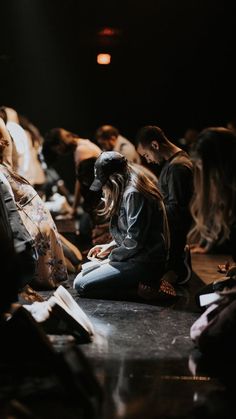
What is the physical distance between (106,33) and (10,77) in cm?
267

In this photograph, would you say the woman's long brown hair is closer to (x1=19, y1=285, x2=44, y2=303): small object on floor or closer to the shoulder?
the shoulder

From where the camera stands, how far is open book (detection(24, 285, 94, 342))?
512 centimetres

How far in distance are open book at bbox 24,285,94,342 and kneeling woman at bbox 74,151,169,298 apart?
119 cm

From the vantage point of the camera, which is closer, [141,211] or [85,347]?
[85,347]

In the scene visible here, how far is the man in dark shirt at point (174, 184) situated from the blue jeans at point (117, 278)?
2.75 feet

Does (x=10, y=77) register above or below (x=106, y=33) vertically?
below

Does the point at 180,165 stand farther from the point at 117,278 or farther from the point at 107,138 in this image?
the point at 107,138

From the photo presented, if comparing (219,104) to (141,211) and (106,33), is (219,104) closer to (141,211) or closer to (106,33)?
(106,33)

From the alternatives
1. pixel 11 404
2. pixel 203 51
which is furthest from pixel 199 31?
pixel 11 404

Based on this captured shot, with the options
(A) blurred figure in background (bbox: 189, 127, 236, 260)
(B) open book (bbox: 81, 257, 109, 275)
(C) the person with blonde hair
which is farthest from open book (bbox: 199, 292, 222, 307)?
(A) blurred figure in background (bbox: 189, 127, 236, 260)

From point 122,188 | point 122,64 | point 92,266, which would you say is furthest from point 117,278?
point 122,64

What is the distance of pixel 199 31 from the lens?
41.1ft

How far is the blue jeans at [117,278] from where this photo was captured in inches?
255

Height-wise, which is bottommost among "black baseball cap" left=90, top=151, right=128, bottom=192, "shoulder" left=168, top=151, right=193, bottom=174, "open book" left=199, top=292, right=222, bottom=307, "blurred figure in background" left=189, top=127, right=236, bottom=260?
"blurred figure in background" left=189, top=127, right=236, bottom=260
